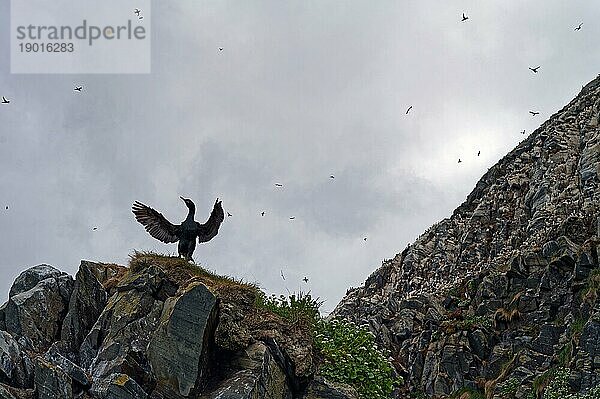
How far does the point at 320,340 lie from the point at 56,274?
682cm

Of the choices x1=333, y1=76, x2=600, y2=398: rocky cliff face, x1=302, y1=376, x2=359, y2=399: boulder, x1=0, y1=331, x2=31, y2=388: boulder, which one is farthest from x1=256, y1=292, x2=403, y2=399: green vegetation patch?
x1=333, y1=76, x2=600, y2=398: rocky cliff face

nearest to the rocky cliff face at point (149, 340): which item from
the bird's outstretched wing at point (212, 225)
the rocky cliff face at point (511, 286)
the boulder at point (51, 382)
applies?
the boulder at point (51, 382)

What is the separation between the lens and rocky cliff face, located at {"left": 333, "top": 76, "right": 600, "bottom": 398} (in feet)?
121

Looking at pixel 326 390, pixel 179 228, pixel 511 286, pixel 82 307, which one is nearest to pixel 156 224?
pixel 179 228

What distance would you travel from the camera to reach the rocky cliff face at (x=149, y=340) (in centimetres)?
1405

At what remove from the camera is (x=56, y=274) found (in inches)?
683

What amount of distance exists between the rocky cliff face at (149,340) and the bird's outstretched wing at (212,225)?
2.91ft

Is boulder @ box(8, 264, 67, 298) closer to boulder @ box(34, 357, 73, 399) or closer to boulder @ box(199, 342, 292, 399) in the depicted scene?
boulder @ box(34, 357, 73, 399)

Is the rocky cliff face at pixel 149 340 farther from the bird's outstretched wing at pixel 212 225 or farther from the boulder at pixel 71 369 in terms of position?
the bird's outstretched wing at pixel 212 225

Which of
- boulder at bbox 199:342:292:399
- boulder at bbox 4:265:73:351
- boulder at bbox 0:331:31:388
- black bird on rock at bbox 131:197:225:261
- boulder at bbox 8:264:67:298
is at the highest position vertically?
black bird on rock at bbox 131:197:225:261

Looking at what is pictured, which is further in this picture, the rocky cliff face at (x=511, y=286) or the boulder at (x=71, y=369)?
the rocky cliff face at (x=511, y=286)

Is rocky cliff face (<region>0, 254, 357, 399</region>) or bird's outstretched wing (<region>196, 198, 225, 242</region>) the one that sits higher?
bird's outstretched wing (<region>196, 198, 225, 242</region>)

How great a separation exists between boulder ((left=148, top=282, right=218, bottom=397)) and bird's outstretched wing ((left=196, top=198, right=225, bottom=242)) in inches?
109

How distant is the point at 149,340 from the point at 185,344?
112 centimetres
